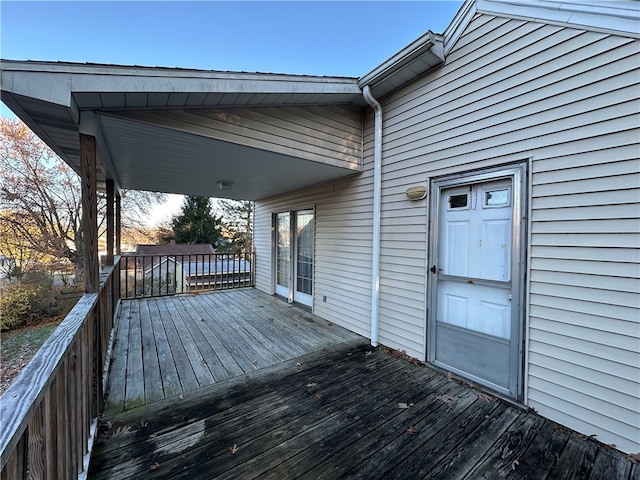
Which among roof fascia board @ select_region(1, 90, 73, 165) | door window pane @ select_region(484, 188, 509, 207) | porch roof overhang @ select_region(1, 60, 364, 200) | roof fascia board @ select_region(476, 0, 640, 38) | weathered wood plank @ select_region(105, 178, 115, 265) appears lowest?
weathered wood plank @ select_region(105, 178, 115, 265)

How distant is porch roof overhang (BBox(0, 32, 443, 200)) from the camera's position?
193 centimetres

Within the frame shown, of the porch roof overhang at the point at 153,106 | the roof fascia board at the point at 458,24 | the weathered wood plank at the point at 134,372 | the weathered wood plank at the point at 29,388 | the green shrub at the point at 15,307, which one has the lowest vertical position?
the green shrub at the point at 15,307

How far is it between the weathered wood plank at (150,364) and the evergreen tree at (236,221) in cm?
1821

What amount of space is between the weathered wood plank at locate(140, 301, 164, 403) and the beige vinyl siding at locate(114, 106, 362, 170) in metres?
2.50

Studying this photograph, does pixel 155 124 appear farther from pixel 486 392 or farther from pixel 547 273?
pixel 486 392

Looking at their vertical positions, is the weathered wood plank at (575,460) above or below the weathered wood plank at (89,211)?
below

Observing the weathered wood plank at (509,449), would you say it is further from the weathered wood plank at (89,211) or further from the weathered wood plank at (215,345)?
the weathered wood plank at (89,211)

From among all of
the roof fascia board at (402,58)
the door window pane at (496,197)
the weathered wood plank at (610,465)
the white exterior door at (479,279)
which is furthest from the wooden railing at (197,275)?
the weathered wood plank at (610,465)

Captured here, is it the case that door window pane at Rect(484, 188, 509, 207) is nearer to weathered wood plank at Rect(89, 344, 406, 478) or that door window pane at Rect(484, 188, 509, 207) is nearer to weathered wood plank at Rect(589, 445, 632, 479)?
weathered wood plank at Rect(589, 445, 632, 479)

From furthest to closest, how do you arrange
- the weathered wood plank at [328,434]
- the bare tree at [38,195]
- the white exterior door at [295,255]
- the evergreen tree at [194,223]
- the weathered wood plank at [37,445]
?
the evergreen tree at [194,223] → the bare tree at [38,195] → the white exterior door at [295,255] → the weathered wood plank at [328,434] → the weathered wood plank at [37,445]

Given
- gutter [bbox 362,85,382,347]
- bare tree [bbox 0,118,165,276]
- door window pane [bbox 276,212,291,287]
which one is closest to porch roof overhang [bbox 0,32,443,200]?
gutter [bbox 362,85,382,347]

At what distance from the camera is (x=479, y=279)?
2803 millimetres

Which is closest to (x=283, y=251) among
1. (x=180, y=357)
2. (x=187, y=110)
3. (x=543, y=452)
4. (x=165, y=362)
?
(x=180, y=357)

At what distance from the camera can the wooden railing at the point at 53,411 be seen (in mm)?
757
